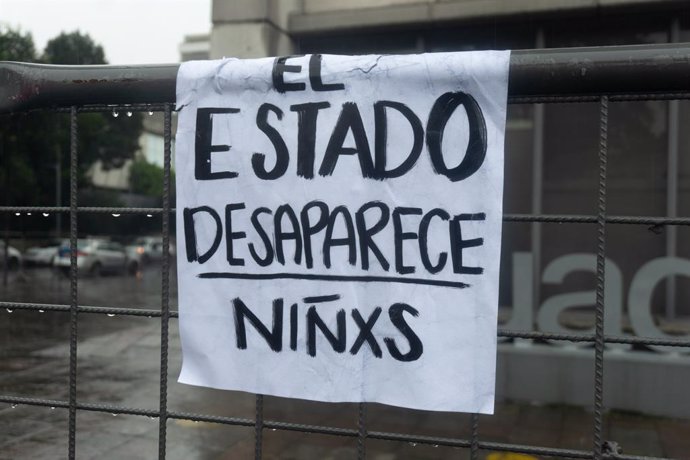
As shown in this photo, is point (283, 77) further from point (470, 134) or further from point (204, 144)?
point (470, 134)

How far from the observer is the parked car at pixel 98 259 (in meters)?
25.0

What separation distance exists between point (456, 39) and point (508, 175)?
4.96 ft

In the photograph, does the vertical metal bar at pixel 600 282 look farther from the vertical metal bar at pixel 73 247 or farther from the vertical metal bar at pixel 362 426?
the vertical metal bar at pixel 73 247

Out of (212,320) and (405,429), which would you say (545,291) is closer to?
(405,429)

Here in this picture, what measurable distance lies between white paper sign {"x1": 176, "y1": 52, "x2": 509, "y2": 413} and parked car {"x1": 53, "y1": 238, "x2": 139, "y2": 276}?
2372 centimetres

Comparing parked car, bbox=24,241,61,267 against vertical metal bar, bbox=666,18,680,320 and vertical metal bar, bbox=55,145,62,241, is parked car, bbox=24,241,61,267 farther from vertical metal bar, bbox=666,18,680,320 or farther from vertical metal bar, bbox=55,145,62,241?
vertical metal bar, bbox=666,18,680,320

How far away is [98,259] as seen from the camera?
85.3 feet

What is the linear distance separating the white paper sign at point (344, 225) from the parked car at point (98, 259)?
77.8 ft

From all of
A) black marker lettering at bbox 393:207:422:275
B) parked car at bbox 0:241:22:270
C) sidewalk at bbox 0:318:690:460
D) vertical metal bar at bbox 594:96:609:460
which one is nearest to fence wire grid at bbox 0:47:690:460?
vertical metal bar at bbox 594:96:609:460

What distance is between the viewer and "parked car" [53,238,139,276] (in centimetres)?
2500

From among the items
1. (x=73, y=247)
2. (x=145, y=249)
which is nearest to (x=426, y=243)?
(x=73, y=247)

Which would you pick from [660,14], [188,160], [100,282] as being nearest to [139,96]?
[188,160]

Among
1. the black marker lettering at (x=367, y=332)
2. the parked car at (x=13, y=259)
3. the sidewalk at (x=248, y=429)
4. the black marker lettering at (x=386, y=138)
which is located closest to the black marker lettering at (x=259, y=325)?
the black marker lettering at (x=367, y=332)

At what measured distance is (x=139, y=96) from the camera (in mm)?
2012
